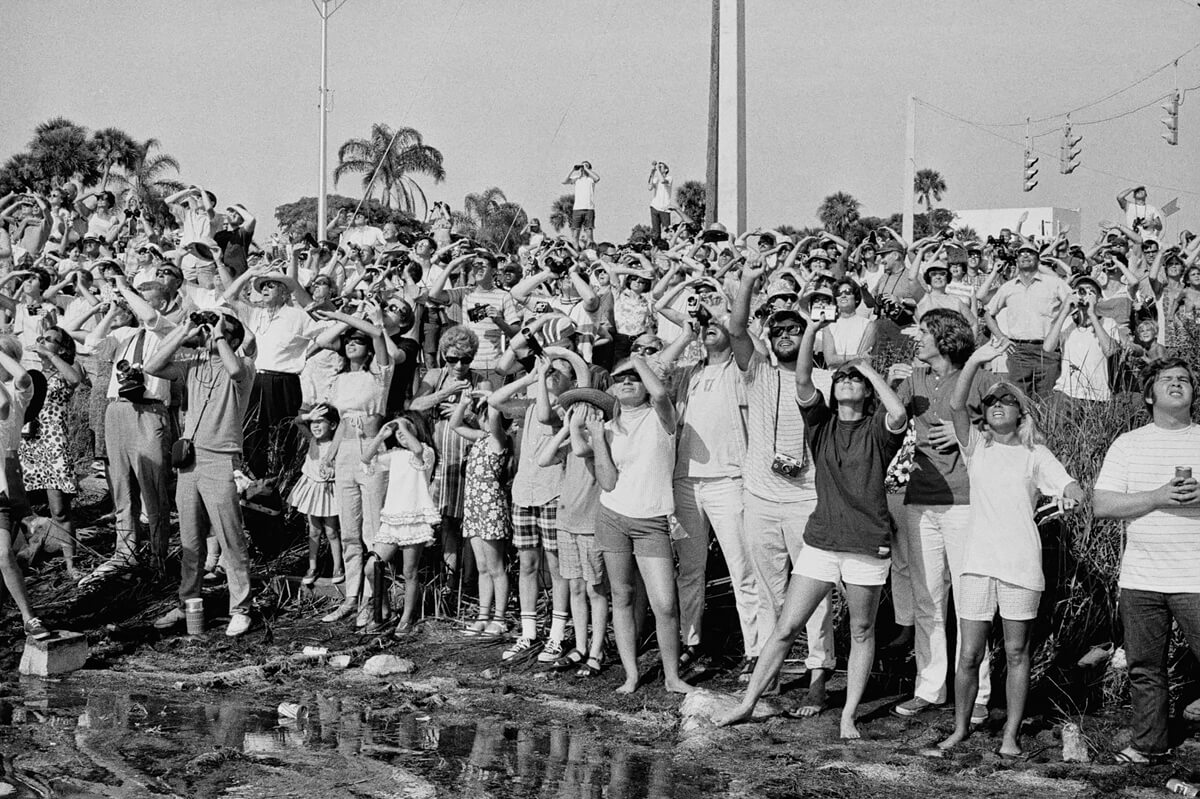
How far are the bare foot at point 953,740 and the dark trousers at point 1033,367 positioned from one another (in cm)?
497

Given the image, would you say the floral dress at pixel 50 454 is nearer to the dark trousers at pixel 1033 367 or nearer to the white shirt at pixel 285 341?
the white shirt at pixel 285 341

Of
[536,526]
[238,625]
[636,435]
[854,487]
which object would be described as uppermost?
[636,435]

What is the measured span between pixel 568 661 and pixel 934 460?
2.81m

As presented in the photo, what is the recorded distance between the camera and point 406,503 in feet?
33.0

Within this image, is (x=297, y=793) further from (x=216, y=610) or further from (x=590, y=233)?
(x=590, y=233)

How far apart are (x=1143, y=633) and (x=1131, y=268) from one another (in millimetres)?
8526

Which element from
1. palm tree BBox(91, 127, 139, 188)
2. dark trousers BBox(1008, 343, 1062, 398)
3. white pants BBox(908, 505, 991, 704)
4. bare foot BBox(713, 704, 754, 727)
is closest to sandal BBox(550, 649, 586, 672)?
A: bare foot BBox(713, 704, 754, 727)

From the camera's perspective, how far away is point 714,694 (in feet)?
27.1

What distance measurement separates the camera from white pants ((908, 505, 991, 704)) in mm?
7828

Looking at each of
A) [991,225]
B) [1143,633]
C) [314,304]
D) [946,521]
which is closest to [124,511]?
[314,304]

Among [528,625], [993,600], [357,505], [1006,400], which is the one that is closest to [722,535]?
[528,625]

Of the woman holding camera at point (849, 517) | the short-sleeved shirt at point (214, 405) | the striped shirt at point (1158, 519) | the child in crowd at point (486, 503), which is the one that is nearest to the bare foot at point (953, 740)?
the woman holding camera at point (849, 517)

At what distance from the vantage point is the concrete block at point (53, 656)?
9.38m

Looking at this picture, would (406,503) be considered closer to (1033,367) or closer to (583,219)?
(1033,367)
